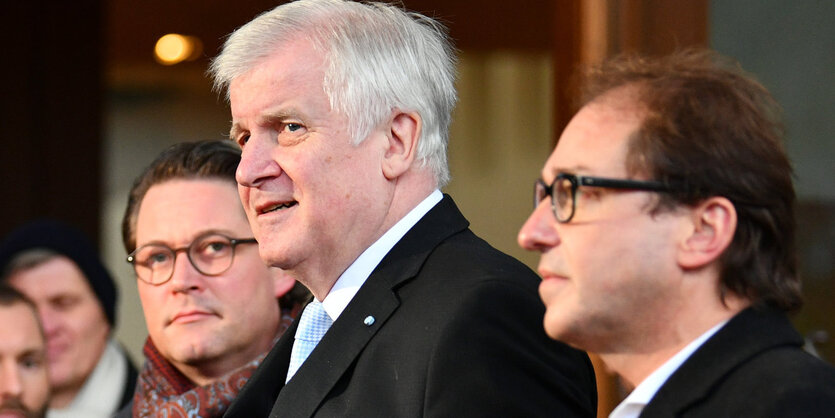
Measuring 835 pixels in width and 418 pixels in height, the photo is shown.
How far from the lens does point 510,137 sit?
6820 millimetres

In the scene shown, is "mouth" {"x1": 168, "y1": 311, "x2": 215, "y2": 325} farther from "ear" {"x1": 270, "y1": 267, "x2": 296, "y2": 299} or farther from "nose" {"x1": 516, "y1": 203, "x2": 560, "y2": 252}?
"nose" {"x1": 516, "y1": 203, "x2": 560, "y2": 252}

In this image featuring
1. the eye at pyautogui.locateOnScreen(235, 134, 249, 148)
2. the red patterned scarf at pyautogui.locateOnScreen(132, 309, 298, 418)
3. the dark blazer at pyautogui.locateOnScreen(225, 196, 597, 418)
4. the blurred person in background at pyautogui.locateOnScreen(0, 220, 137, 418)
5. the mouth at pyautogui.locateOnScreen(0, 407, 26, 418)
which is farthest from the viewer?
the blurred person in background at pyautogui.locateOnScreen(0, 220, 137, 418)

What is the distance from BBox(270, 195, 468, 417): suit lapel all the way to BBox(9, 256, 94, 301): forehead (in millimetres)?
2170

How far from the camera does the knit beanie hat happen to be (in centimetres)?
436

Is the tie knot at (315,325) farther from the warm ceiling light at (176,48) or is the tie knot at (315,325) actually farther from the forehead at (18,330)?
the warm ceiling light at (176,48)

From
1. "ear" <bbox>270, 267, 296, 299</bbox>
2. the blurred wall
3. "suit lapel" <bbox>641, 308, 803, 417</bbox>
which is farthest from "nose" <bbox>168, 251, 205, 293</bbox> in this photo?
Answer: the blurred wall

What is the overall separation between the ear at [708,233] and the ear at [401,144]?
2.69 feet

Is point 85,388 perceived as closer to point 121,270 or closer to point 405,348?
point 405,348

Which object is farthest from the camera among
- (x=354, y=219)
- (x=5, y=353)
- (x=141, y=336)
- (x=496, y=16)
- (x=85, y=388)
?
(x=141, y=336)

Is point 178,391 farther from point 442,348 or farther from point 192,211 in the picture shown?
point 442,348

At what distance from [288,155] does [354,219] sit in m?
0.19

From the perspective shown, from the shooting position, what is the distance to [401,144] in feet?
8.18

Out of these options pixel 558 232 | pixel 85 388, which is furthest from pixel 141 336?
pixel 558 232

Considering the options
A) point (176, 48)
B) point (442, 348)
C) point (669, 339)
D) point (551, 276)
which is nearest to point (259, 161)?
point (442, 348)
